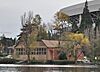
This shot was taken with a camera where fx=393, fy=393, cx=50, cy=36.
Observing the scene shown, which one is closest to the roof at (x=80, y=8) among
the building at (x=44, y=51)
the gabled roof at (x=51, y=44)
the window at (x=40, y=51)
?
the gabled roof at (x=51, y=44)

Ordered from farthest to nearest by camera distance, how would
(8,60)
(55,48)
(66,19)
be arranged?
(66,19), (55,48), (8,60)

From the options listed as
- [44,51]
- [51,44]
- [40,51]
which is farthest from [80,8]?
[40,51]

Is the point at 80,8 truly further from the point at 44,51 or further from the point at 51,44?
the point at 44,51

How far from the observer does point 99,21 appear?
113750 mm

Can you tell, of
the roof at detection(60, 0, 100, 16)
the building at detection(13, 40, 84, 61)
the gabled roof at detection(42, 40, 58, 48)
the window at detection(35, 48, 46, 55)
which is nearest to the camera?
the building at detection(13, 40, 84, 61)

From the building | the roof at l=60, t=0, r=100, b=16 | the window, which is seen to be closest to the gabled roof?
the building

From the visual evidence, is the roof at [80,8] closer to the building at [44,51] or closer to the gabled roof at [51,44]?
the gabled roof at [51,44]

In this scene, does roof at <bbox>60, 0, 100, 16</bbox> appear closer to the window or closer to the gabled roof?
the gabled roof

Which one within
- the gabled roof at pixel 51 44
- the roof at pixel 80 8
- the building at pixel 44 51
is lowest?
the building at pixel 44 51

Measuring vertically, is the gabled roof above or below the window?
above

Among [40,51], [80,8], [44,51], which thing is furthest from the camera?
[80,8]

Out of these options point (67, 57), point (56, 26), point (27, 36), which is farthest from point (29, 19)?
point (56, 26)

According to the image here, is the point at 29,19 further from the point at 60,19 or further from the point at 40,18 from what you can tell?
the point at 40,18

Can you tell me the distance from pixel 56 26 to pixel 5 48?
1508 inches
